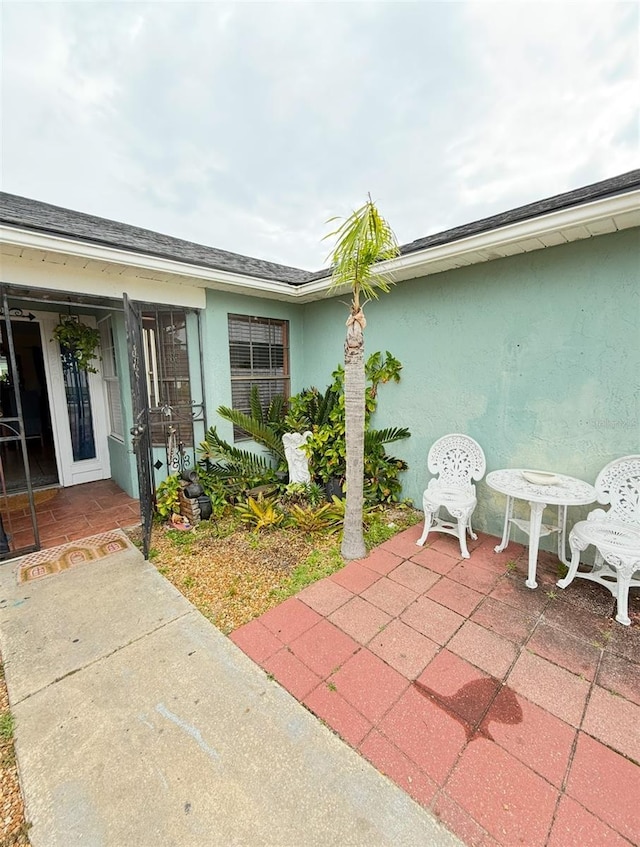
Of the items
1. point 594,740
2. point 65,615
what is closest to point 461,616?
point 594,740

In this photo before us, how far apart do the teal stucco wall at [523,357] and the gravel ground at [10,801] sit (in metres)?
4.20

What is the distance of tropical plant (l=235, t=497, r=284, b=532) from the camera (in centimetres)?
414

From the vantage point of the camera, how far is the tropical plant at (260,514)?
414 cm

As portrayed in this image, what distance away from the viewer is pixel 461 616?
8.80ft

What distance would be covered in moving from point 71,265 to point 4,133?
4887 mm

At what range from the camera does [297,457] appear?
4957 mm

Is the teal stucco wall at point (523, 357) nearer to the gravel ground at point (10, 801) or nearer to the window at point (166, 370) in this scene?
the window at point (166, 370)

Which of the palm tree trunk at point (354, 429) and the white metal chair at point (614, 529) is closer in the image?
the white metal chair at point (614, 529)

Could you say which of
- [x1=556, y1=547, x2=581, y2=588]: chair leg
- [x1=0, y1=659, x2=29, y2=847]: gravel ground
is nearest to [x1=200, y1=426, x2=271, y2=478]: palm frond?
[x1=0, y1=659, x2=29, y2=847]: gravel ground

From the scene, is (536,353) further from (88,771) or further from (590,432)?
(88,771)

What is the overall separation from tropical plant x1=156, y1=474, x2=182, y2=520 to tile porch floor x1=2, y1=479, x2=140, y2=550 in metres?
0.38

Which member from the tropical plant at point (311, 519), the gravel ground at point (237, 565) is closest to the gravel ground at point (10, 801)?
the gravel ground at point (237, 565)

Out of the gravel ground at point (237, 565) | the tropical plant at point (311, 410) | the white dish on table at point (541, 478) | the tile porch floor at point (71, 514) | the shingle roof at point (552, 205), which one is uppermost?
the shingle roof at point (552, 205)

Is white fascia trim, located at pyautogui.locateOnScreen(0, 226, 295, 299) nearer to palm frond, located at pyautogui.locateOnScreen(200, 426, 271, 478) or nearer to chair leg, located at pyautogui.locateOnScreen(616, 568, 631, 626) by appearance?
palm frond, located at pyautogui.locateOnScreen(200, 426, 271, 478)
